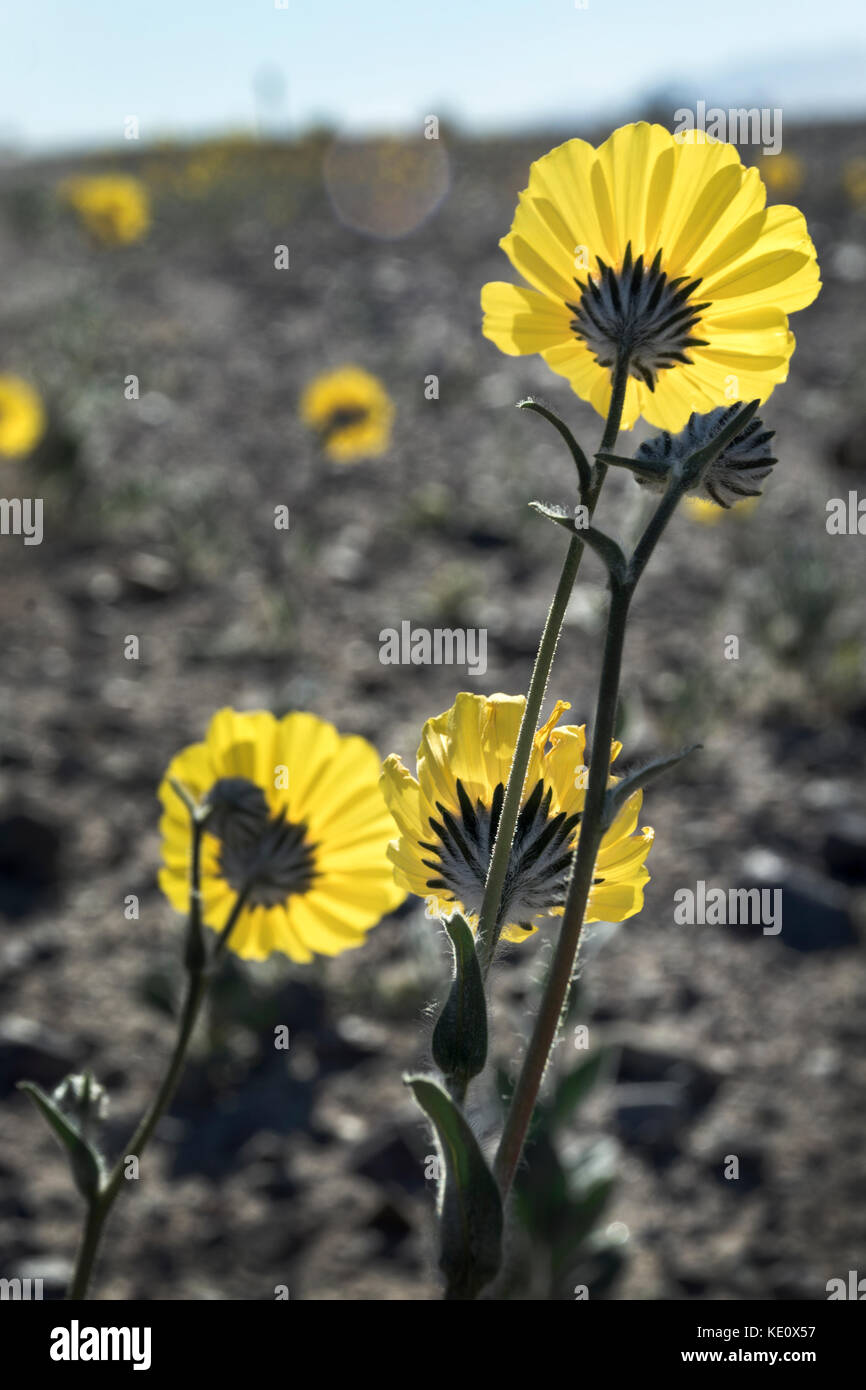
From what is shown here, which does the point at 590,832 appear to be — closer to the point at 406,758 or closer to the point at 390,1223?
the point at 390,1223

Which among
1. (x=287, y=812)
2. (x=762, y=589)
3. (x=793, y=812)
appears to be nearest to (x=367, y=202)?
(x=762, y=589)

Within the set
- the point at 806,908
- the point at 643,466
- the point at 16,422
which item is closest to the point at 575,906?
the point at 643,466

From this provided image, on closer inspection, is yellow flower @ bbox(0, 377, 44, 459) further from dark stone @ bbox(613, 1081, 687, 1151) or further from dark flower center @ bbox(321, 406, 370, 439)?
dark stone @ bbox(613, 1081, 687, 1151)

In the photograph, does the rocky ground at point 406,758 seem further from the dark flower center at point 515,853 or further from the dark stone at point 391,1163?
the dark flower center at point 515,853

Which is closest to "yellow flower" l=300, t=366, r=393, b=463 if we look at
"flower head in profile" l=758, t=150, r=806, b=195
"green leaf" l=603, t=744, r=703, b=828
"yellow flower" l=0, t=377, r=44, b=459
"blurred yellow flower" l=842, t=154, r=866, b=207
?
"yellow flower" l=0, t=377, r=44, b=459

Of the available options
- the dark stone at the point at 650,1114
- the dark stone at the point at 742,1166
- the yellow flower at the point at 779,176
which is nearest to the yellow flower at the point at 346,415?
the dark stone at the point at 650,1114

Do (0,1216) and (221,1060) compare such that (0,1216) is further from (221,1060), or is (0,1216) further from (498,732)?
(498,732)
